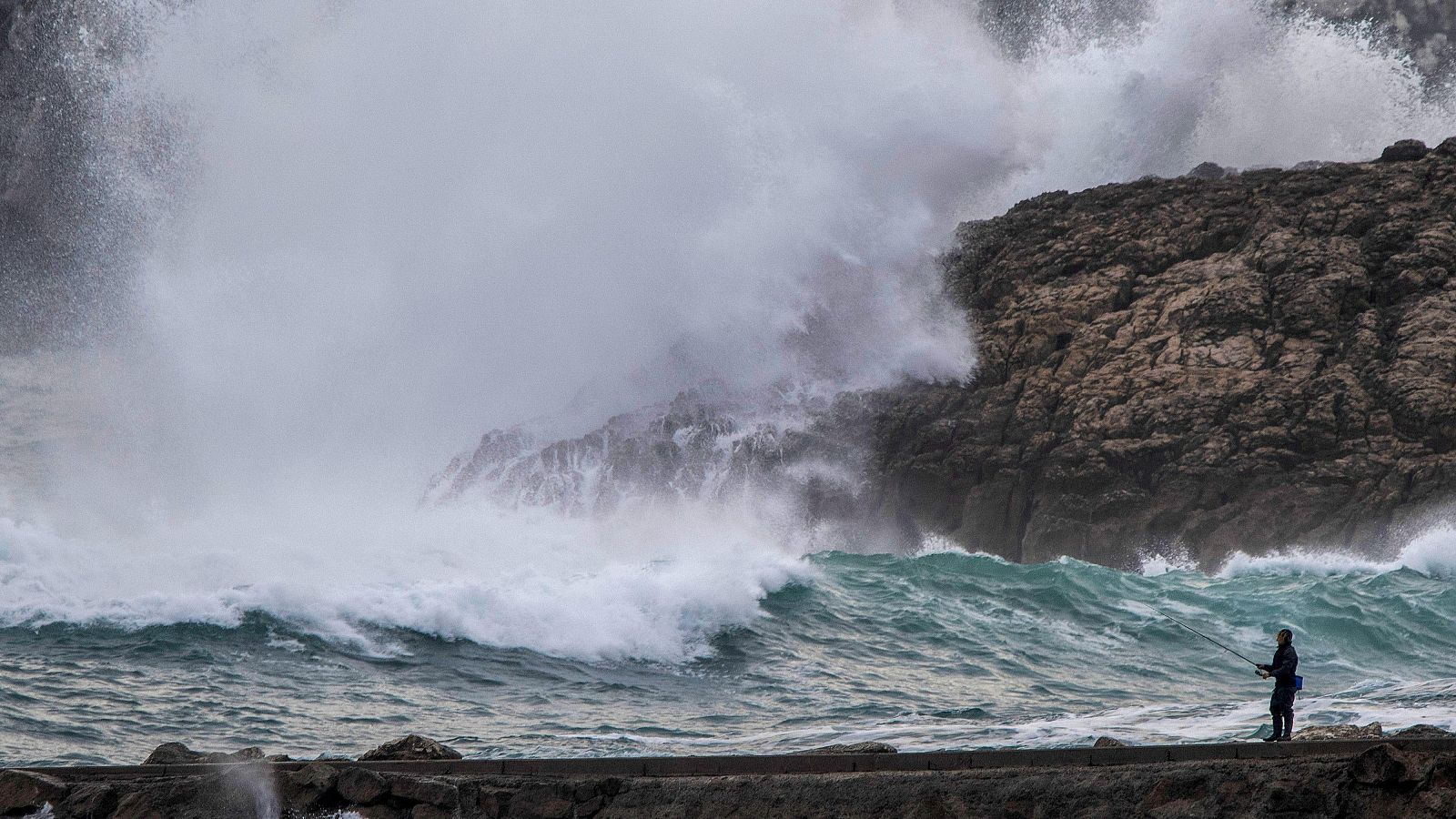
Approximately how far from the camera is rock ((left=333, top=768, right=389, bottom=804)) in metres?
6.10

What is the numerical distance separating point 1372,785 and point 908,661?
1102 cm

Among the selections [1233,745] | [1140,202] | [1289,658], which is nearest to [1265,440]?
[1140,202]

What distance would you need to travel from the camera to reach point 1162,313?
1410 inches

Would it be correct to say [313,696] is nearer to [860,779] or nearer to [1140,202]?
[860,779]

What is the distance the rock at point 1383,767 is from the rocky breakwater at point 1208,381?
83.9 ft

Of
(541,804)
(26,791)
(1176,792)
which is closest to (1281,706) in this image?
(1176,792)

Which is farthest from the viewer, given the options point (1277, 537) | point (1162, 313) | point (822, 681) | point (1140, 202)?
point (1140, 202)

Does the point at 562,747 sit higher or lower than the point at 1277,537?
lower

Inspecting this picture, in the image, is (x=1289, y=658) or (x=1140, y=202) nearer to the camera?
(x=1289, y=658)

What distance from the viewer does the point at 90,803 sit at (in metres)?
6.16

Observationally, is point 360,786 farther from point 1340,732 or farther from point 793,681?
point 793,681

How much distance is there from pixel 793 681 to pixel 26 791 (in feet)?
30.1

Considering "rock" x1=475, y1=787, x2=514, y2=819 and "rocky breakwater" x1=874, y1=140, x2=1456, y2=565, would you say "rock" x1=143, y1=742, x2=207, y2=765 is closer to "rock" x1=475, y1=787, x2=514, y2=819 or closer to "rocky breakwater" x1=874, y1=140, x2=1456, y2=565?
"rock" x1=475, y1=787, x2=514, y2=819

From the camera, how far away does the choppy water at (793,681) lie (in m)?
10.9
